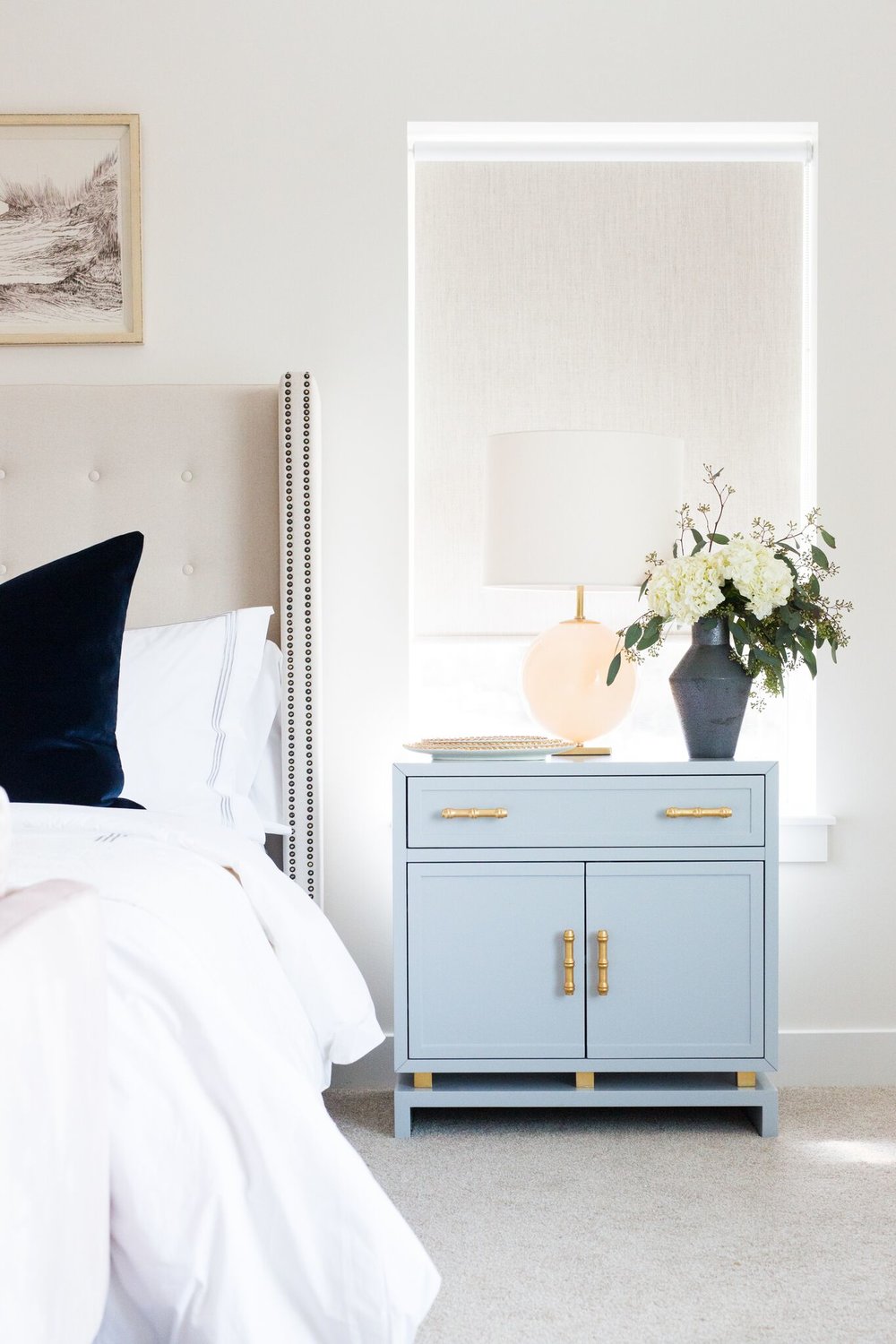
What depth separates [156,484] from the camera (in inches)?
95.4

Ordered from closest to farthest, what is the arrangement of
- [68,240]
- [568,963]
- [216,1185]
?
[216,1185] → [568,963] → [68,240]

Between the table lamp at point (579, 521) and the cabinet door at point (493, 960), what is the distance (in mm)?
339

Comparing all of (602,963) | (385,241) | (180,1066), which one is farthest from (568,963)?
(385,241)

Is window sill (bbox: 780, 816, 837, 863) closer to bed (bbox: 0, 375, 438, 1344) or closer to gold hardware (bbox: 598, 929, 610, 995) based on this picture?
gold hardware (bbox: 598, 929, 610, 995)

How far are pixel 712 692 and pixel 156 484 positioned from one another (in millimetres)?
1253

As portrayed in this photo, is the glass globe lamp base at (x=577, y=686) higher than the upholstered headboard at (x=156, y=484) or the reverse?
the reverse

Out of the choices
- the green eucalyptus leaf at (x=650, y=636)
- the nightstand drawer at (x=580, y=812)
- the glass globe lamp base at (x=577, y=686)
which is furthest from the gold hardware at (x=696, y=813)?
the green eucalyptus leaf at (x=650, y=636)

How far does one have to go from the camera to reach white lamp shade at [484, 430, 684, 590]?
223cm

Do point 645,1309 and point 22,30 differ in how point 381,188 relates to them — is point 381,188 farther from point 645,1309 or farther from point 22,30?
point 645,1309

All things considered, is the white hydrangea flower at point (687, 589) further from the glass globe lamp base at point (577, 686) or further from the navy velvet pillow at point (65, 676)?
the navy velvet pillow at point (65, 676)

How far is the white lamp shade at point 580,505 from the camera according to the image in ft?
7.33

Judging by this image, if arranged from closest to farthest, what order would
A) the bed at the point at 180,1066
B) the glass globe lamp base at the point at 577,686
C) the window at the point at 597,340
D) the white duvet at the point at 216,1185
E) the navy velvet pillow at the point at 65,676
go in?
the bed at the point at 180,1066, the white duvet at the point at 216,1185, the navy velvet pillow at the point at 65,676, the glass globe lamp base at the point at 577,686, the window at the point at 597,340

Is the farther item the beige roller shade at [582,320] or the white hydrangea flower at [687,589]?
the beige roller shade at [582,320]

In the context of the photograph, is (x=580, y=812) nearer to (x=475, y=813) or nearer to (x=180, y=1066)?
(x=475, y=813)
